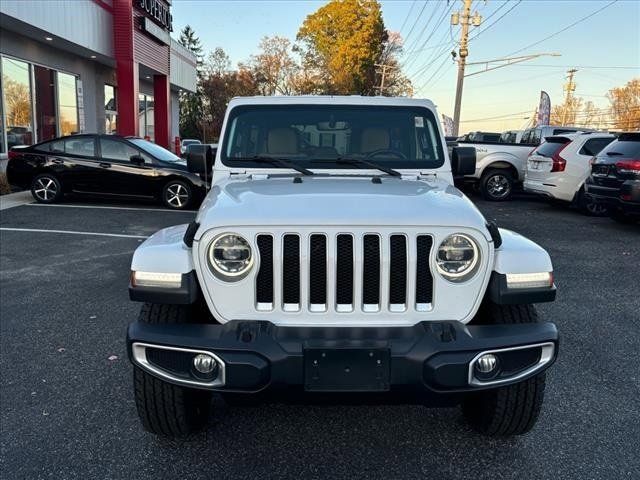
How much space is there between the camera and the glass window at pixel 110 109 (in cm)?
2158

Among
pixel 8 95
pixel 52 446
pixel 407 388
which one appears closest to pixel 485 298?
pixel 407 388

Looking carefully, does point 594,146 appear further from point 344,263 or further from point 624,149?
point 344,263

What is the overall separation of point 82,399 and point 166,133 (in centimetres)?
2238

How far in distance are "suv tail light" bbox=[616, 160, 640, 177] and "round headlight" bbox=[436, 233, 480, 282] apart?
7696 mm

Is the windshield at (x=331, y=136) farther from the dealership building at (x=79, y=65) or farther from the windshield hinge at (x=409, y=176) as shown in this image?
the dealership building at (x=79, y=65)

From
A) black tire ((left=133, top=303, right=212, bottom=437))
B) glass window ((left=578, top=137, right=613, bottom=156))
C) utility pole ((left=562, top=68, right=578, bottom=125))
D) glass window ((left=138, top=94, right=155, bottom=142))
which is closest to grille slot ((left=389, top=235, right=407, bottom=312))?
black tire ((left=133, top=303, right=212, bottom=437))

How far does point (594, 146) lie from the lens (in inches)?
461

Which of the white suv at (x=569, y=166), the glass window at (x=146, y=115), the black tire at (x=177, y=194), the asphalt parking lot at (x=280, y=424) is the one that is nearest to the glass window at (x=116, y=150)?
the black tire at (x=177, y=194)

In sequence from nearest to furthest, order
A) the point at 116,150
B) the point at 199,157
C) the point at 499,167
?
the point at 199,157 < the point at 116,150 < the point at 499,167

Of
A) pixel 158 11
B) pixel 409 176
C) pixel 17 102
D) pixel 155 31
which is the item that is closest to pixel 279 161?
pixel 409 176

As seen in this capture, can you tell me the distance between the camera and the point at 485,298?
111 inches

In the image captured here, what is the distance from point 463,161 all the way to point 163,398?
2.77 meters

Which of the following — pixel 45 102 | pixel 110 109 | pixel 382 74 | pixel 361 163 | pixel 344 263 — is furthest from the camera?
pixel 382 74

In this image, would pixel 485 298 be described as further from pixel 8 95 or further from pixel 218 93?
pixel 218 93
